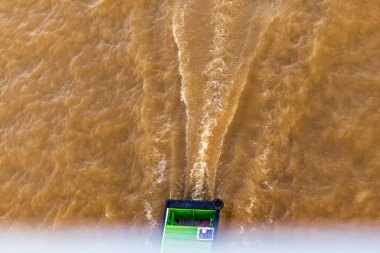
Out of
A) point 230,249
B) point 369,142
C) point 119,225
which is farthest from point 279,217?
point 119,225

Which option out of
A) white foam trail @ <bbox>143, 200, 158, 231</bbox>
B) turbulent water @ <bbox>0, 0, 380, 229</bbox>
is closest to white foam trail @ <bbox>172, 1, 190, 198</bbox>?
turbulent water @ <bbox>0, 0, 380, 229</bbox>

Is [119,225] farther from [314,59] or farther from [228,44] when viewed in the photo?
[314,59]

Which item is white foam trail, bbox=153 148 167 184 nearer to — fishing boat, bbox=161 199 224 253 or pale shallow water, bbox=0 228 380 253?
fishing boat, bbox=161 199 224 253

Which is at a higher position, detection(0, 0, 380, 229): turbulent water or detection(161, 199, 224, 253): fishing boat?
detection(0, 0, 380, 229): turbulent water

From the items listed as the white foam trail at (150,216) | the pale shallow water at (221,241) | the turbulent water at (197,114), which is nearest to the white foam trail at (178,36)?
the turbulent water at (197,114)

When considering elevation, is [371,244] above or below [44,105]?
below

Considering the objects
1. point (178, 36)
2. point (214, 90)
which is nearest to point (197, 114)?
point (214, 90)
